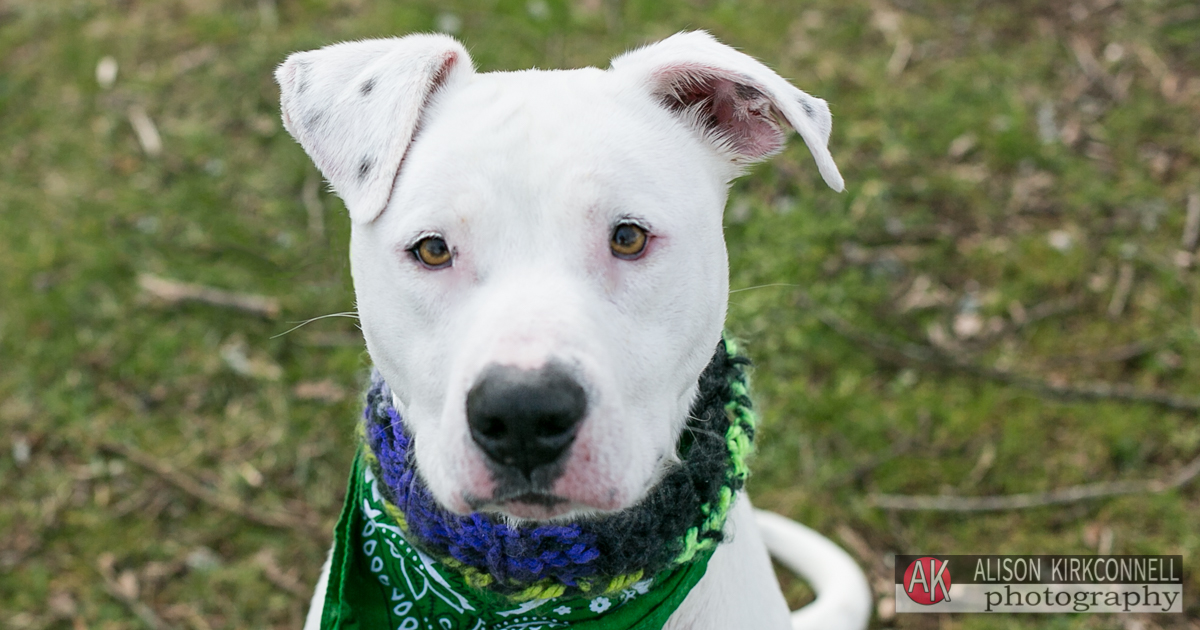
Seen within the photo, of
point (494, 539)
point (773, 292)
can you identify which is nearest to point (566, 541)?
point (494, 539)

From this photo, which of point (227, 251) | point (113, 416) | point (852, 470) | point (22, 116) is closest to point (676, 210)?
point (852, 470)

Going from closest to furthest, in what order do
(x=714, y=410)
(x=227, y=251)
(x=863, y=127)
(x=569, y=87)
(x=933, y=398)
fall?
1. (x=569, y=87)
2. (x=714, y=410)
3. (x=933, y=398)
4. (x=227, y=251)
5. (x=863, y=127)

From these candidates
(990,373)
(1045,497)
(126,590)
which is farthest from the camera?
(990,373)

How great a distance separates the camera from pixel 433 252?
209cm

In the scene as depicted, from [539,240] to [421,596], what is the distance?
1.10 metres

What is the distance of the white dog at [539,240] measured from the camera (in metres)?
1.91

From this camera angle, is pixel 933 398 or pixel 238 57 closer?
pixel 933 398

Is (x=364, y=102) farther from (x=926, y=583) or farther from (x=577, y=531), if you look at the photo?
(x=926, y=583)

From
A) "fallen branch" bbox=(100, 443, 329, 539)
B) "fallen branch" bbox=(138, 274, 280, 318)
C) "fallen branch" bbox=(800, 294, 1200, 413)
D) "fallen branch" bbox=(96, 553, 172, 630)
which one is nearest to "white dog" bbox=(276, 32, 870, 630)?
"fallen branch" bbox=(100, 443, 329, 539)

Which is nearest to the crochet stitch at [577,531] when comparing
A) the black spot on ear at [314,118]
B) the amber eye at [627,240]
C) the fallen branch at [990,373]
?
the amber eye at [627,240]

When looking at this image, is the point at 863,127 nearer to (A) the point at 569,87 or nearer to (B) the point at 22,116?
(A) the point at 569,87

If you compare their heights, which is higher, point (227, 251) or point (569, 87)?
point (569, 87)

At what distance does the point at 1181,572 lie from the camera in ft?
12.8

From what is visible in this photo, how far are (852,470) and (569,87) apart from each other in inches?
109
